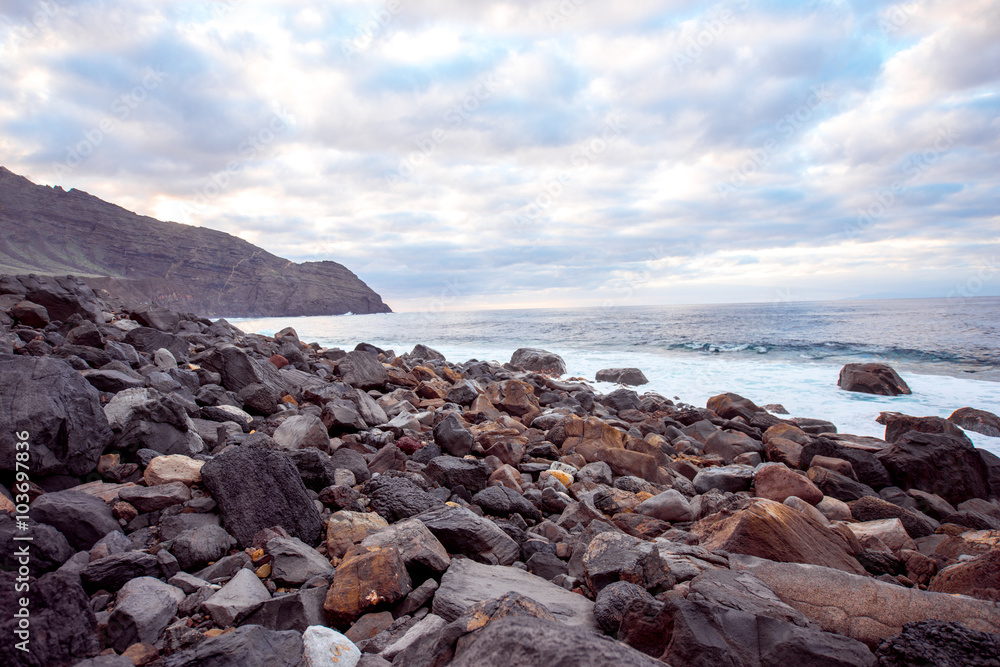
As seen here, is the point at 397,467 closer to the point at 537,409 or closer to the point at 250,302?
the point at 537,409

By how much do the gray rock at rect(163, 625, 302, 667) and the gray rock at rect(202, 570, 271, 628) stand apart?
1.42 ft

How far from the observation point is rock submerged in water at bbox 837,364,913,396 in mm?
13781

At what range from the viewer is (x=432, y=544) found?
9.96ft

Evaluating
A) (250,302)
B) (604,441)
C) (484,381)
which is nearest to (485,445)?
(604,441)

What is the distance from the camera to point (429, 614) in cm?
257

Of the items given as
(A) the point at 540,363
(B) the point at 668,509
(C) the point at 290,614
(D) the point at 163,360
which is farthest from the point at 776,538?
(A) the point at 540,363

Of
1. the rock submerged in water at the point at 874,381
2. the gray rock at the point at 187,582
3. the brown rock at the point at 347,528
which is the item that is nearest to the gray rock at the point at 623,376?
the rock submerged in water at the point at 874,381

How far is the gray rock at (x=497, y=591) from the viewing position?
8.33 ft

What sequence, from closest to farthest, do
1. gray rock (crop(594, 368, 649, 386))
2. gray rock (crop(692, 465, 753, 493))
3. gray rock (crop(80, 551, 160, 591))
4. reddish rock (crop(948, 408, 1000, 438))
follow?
gray rock (crop(80, 551, 160, 591)) < gray rock (crop(692, 465, 753, 493)) < reddish rock (crop(948, 408, 1000, 438)) < gray rock (crop(594, 368, 649, 386))

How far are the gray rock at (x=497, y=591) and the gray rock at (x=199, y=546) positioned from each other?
1566 millimetres

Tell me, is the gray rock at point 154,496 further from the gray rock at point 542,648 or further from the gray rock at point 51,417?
the gray rock at point 542,648

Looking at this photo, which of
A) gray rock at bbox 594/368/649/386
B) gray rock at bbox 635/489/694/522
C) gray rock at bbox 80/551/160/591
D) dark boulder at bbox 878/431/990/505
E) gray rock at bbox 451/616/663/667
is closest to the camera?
gray rock at bbox 451/616/663/667

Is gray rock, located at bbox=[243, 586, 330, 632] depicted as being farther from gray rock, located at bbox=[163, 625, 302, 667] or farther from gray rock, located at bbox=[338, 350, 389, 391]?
gray rock, located at bbox=[338, 350, 389, 391]

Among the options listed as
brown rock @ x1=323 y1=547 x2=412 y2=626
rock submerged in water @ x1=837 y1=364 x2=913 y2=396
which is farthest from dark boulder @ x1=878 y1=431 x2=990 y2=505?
rock submerged in water @ x1=837 y1=364 x2=913 y2=396
